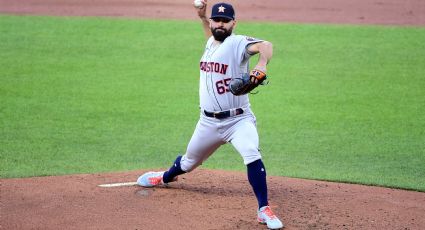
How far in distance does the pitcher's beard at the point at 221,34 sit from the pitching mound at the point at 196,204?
1.44 metres

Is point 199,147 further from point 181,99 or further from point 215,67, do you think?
point 181,99

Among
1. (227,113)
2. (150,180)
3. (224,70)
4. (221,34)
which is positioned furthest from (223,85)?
(150,180)

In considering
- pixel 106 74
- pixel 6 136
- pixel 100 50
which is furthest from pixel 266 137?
pixel 100 50

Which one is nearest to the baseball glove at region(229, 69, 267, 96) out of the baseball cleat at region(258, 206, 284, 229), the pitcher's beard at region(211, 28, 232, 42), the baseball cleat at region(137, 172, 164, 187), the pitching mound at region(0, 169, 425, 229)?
the pitcher's beard at region(211, 28, 232, 42)

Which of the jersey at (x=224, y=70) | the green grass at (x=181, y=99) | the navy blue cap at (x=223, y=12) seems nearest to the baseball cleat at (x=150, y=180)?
the jersey at (x=224, y=70)

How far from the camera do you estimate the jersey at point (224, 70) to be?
668cm

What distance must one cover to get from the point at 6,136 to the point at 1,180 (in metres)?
1.93

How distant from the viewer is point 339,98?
1191 cm

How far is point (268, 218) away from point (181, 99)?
18.0 feet

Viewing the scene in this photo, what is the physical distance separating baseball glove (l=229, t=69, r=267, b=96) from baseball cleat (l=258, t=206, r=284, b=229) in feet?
3.20

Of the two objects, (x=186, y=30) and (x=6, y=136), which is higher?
(x=186, y=30)

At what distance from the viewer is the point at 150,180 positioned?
7.47 m

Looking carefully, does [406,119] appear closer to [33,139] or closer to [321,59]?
[321,59]

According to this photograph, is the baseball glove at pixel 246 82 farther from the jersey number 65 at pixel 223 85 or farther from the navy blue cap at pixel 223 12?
the navy blue cap at pixel 223 12
